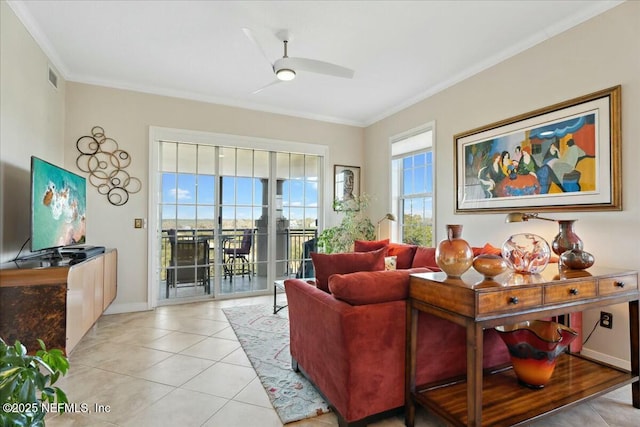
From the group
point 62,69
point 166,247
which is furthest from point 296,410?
point 62,69

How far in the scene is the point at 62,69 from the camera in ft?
11.6

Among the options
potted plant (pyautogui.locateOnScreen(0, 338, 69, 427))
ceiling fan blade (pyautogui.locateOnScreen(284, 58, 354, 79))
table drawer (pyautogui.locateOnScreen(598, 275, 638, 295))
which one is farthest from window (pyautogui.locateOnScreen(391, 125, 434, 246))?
potted plant (pyautogui.locateOnScreen(0, 338, 69, 427))

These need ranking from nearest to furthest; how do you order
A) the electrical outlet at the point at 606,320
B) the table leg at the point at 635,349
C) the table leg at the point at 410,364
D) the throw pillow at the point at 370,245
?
the table leg at the point at 410,364, the table leg at the point at 635,349, the electrical outlet at the point at 606,320, the throw pillow at the point at 370,245

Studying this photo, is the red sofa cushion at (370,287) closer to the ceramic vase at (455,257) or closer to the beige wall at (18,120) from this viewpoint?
the ceramic vase at (455,257)

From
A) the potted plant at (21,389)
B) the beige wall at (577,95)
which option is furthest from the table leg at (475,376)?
the beige wall at (577,95)

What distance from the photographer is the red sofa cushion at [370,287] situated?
5.58 feet

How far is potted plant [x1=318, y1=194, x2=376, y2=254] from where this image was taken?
195 inches

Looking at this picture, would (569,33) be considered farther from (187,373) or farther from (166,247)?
(166,247)

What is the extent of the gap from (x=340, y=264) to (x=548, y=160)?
85.8 inches

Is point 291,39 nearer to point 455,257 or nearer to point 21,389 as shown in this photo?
point 455,257

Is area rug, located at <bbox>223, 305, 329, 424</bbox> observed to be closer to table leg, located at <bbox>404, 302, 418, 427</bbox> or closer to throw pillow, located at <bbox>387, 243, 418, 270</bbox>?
table leg, located at <bbox>404, 302, 418, 427</bbox>

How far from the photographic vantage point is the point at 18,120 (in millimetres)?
2604

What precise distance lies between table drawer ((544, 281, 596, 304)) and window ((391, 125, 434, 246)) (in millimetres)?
2409

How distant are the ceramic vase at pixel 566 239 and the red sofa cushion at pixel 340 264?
1222 mm
